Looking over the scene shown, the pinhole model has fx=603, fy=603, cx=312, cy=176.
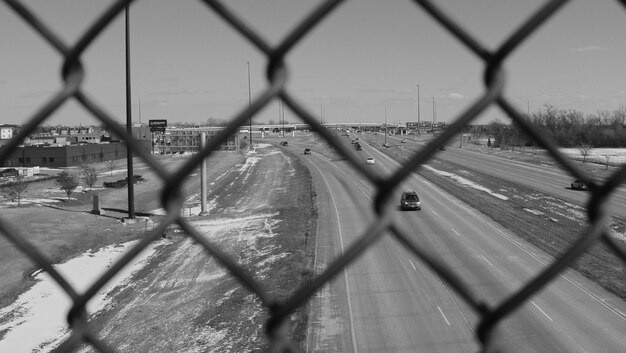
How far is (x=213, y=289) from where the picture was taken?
48.6 ft

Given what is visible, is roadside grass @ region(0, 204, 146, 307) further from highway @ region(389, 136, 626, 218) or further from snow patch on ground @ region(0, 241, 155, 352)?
highway @ region(389, 136, 626, 218)

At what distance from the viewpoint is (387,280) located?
15.9m

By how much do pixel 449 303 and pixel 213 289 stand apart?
5677mm

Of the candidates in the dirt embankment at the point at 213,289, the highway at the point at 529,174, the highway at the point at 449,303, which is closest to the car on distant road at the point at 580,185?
the highway at the point at 529,174

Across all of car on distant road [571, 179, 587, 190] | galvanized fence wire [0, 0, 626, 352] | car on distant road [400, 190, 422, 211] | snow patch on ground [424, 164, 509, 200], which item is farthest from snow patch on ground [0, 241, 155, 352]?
snow patch on ground [424, 164, 509, 200]

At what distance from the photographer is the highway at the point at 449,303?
1162 centimetres

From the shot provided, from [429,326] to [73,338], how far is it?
11.9 metres

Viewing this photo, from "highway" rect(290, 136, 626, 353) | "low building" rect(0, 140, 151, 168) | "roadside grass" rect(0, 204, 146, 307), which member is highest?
"low building" rect(0, 140, 151, 168)

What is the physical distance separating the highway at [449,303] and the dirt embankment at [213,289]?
3.13ft

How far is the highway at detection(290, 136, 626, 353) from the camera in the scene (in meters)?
11.6

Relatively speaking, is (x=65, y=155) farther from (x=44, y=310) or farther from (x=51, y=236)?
(x=44, y=310)

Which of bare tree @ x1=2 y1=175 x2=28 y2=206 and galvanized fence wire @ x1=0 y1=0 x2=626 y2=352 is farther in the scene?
bare tree @ x1=2 y1=175 x2=28 y2=206

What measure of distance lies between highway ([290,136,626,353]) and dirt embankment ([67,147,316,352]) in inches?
37.6

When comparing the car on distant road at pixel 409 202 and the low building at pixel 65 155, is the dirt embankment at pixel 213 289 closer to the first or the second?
the car on distant road at pixel 409 202
